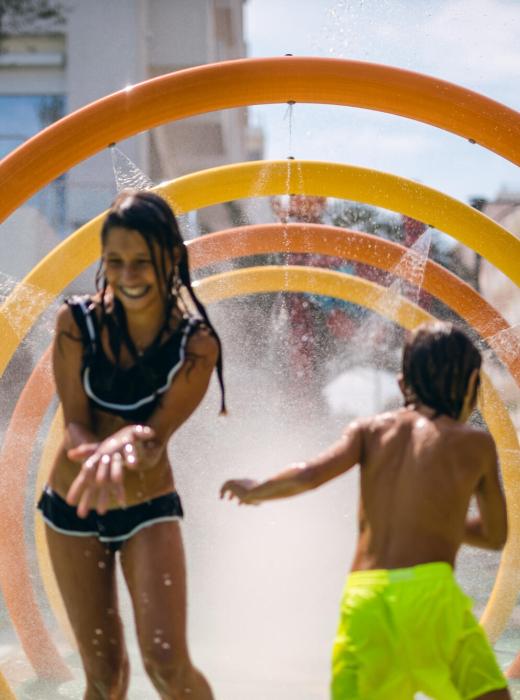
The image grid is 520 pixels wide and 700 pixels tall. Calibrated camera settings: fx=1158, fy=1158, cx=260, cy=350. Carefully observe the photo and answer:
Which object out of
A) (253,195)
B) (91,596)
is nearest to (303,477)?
(91,596)

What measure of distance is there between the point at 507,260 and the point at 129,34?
13159mm

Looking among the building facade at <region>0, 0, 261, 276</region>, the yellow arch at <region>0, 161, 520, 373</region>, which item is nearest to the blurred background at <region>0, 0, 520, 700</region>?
the yellow arch at <region>0, 161, 520, 373</region>

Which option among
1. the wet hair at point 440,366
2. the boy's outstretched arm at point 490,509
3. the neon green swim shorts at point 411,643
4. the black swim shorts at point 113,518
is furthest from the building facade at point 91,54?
the neon green swim shorts at point 411,643

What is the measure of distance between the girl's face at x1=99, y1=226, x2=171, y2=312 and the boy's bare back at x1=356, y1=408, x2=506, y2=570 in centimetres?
79

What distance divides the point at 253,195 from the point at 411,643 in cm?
282

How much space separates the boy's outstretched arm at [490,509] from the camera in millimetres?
3455

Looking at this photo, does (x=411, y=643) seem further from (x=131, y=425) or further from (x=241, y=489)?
(x=131, y=425)

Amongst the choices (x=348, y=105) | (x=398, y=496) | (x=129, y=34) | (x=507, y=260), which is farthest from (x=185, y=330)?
(x=129, y=34)

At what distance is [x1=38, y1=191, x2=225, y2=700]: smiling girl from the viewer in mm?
3479

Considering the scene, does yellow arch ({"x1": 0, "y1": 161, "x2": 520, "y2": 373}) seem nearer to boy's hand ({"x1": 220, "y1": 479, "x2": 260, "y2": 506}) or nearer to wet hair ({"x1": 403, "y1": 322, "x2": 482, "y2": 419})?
wet hair ({"x1": 403, "y1": 322, "x2": 482, "y2": 419})

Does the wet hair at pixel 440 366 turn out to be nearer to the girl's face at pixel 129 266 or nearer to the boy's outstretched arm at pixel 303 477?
the boy's outstretched arm at pixel 303 477

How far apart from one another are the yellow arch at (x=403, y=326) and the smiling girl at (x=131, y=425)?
2367 millimetres

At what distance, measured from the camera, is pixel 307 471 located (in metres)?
3.38

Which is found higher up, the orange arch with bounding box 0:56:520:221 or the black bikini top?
the orange arch with bounding box 0:56:520:221
